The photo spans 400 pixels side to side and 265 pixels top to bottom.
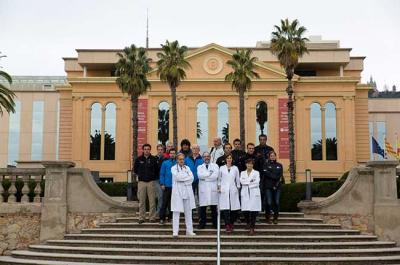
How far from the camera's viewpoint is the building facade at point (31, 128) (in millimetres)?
55656

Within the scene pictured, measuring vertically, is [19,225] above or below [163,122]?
below

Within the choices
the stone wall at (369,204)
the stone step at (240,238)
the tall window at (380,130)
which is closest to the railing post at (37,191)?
the stone step at (240,238)

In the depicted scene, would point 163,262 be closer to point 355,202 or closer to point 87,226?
point 87,226

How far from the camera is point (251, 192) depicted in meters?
13.0

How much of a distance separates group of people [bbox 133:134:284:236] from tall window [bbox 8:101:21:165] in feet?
147

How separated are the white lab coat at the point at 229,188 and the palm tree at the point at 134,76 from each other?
2759 cm

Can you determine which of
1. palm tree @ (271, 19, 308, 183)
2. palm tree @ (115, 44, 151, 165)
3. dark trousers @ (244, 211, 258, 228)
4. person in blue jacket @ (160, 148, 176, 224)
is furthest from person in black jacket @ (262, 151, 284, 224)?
palm tree @ (115, 44, 151, 165)

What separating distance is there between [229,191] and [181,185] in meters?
1.16

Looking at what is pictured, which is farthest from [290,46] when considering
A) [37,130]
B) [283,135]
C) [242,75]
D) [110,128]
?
[37,130]

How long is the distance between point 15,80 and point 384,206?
56.4m

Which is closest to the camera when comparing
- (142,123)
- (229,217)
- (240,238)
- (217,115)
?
(240,238)

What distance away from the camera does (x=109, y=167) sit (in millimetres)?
48312

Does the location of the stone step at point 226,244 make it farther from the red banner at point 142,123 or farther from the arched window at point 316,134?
the arched window at point 316,134

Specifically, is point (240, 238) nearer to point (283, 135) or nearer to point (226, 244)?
point (226, 244)
